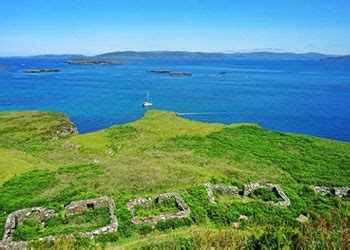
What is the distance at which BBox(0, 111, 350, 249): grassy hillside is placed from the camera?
60.2ft

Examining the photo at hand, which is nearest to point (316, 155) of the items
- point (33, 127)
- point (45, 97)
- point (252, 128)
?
point (252, 128)

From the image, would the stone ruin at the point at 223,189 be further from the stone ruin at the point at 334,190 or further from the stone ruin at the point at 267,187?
the stone ruin at the point at 334,190

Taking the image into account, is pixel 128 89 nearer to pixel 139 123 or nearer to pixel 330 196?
pixel 139 123

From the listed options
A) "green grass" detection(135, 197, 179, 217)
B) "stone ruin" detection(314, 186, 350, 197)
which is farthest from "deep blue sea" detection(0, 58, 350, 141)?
"green grass" detection(135, 197, 179, 217)

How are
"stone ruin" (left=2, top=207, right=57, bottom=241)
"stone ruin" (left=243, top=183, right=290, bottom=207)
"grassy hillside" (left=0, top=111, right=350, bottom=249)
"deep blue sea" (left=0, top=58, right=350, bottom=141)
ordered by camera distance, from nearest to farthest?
"grassy hillside" (left=0, top=111, right=350, bottom=249), "stone ruin" (left=2, top=207, right=57, bottom=241), "stone ruin" (left=243, top=183, right=290, bottom=207), "deep blue sea" (left=0, top=58, right=350, bottom=141)

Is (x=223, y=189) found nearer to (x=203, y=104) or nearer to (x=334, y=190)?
(x=334, y=190)

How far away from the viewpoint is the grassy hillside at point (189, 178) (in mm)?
18359

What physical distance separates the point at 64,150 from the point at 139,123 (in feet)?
44.4

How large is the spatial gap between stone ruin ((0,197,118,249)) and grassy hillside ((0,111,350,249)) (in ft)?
1.95

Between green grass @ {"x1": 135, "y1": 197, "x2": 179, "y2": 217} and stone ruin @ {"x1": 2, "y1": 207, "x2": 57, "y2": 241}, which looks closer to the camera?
stone ruin @ {"x1": 2, "y1": 207, "x2": 57, "y2": 241}

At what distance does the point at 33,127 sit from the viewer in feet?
196

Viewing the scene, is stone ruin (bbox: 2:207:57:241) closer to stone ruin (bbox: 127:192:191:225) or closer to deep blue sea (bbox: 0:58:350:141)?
stone ruin (bbox: 127:192:191:225)

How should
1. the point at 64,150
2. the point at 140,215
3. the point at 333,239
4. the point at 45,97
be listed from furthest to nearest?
the point at 45,97 → the point at 64,150 → the point at 140,215 → the point at 333,239

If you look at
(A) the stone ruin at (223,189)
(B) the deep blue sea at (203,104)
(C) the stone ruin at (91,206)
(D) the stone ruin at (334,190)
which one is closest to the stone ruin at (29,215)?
(C) the stone ruin at (91,206)
